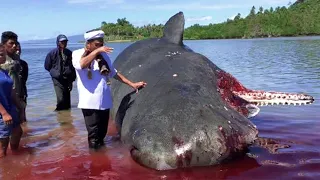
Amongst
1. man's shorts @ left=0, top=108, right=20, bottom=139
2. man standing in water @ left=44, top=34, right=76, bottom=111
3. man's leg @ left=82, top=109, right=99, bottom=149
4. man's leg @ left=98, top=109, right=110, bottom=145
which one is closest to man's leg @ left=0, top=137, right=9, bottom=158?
man's shorts @ left=0, top=108, right=20, bottom=139

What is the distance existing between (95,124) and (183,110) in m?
1.59

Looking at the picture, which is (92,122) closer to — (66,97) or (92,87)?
(92,87)

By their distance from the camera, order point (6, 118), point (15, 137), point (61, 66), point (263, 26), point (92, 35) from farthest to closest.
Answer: point (263, 26)
point (61, 66)
point (15, 137)
point (6, 118)
point (92, 35)

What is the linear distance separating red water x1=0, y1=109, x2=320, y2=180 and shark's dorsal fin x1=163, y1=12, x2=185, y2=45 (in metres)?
2.18

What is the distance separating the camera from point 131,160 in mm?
6242

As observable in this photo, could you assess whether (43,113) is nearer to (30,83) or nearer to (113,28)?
(30,83)

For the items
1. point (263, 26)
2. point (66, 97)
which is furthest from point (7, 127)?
point (263, 26)

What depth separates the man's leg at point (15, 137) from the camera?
708 centimetres

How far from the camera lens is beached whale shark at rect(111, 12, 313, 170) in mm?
5281

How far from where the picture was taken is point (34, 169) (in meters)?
6.25

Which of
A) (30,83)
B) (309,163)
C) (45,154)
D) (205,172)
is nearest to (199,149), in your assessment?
(205,172)

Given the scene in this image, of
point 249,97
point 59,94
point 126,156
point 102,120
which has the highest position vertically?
point 249,97

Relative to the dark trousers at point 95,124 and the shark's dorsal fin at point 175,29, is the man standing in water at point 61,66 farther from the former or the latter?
the dark trousers at point 95,124

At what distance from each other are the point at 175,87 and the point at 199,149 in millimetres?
1253
